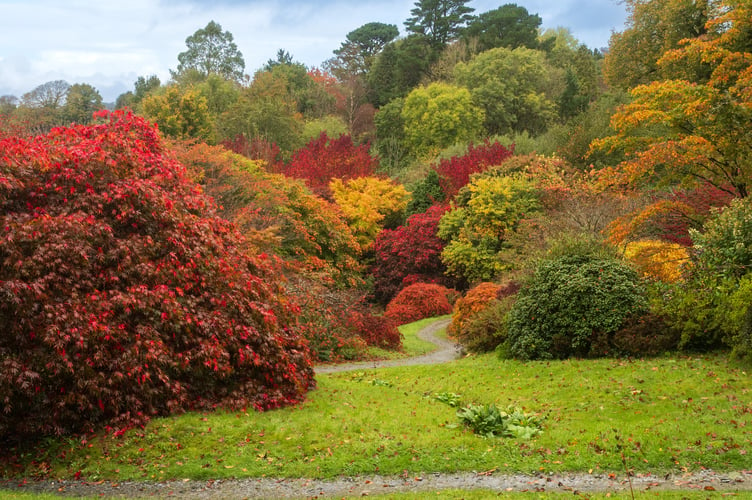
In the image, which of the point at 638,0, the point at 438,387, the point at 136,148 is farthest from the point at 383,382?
the point at 638,0

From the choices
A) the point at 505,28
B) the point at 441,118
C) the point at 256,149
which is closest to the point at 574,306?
the point at 256,149

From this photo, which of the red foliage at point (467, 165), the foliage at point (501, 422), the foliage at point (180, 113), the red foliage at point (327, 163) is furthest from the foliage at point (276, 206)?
the foliage at point (501, 422)

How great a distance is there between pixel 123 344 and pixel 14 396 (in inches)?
59.1

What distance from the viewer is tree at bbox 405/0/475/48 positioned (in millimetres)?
59969

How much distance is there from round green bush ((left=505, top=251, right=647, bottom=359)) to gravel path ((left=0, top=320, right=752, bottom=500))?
6032 millimetres

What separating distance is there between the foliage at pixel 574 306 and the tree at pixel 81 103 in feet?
144

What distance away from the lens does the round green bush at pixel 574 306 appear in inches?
511

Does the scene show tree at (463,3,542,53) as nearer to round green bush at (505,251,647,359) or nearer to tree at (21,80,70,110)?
tree at (21,80,70,110)

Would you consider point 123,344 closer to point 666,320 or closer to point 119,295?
point 119,295

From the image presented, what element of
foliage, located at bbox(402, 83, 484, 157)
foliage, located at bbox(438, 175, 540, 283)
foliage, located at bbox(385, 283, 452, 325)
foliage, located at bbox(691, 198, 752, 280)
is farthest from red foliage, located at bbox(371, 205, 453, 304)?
foliage, located at bbox(691, 198, 752, 280)

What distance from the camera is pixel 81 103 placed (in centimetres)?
5478

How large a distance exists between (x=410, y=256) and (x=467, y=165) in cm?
734

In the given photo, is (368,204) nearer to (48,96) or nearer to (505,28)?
(505,28)

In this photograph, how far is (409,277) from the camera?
33406 mm
